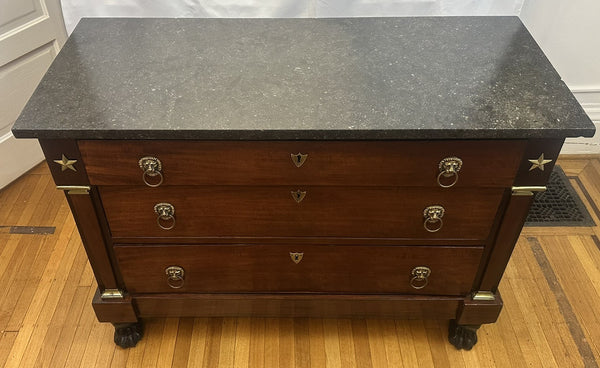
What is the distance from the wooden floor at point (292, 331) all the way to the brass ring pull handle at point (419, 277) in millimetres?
276

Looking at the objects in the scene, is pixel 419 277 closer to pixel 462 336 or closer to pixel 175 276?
pixel 462 336

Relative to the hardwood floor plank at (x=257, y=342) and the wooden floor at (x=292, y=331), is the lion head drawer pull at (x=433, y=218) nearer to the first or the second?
the wooden floor at (x=292, y=331)

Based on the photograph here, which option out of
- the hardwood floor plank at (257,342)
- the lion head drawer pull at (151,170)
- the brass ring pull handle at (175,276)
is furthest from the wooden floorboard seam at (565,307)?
the lion head drawer pull at (151,170)

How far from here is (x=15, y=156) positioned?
2.07m

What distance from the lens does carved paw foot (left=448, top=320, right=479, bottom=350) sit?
1595 mm

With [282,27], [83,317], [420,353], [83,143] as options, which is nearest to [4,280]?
[83,317]

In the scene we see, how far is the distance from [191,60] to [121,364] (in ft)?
3.02

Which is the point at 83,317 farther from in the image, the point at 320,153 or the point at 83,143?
the point at 320,153

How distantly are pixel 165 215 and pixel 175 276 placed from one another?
0.23 m

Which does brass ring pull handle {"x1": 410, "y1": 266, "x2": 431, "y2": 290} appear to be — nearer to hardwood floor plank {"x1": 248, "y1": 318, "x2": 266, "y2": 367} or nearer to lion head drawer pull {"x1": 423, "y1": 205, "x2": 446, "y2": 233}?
lion head drawer pull {"x1": 423, "y1": 205, "x2": 446, "y2": 233}

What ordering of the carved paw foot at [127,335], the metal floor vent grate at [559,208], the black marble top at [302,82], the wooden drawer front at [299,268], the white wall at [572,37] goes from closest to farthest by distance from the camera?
the black marble top at [302,82]
the wooden drawer front at [299,268]
the carved paw foot at [127,335]
the white wall at [572,37]
the metal floor vent grate at [559,208]

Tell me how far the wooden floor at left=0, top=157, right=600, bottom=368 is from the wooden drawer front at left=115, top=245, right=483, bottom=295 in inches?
9.2

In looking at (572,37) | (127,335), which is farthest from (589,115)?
(127,335)

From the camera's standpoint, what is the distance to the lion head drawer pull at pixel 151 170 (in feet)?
3.83
